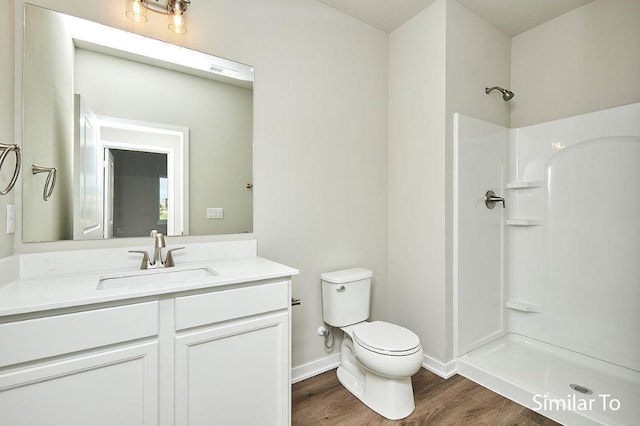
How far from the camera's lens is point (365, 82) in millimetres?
2467

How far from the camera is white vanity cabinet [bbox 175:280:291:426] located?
1231 mm

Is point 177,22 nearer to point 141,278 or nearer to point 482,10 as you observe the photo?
point 141,278

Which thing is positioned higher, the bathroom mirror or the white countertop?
the bathroom mirror

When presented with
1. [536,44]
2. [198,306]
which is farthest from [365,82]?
[198,306]

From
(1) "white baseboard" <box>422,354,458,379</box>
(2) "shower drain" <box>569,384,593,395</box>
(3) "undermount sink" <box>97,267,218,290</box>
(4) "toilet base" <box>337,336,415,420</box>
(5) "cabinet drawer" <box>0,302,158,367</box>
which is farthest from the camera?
(1) "white baseboard" <box>422,354,458,379</box>

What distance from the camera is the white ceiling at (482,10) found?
2236 millimetres

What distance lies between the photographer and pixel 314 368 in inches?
86.7

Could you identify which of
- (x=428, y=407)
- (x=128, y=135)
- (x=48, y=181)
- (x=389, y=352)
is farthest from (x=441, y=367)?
(x=48, y=181)

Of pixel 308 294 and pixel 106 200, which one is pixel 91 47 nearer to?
pixel 106 200

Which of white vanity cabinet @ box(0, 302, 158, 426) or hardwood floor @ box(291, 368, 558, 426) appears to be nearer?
white vanity cabinet @ box(0, 302, 158, 426)

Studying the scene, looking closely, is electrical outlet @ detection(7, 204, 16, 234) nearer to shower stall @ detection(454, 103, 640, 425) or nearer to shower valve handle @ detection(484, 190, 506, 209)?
shower stall @ detection(454, 103, 640, 425)

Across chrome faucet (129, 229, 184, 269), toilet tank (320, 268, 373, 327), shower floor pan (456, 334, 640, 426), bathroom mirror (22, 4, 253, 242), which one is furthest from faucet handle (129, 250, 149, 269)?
shower floor pan (456, 334, 640, 426)

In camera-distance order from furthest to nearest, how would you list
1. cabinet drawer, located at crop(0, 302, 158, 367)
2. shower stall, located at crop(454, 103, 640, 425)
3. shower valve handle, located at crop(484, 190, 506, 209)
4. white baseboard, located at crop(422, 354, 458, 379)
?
shower valve handle, located at crop(484, 190, 506, 209) → white baseboard, located at crop(422, 354, 458, 379) → shower stall, located at crop(454, 103, 640, 425) → cabinet drawer, located at crop(0, 302, 158, 367)

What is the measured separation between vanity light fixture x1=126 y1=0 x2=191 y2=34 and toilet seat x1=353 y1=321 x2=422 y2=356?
6.52 ft
